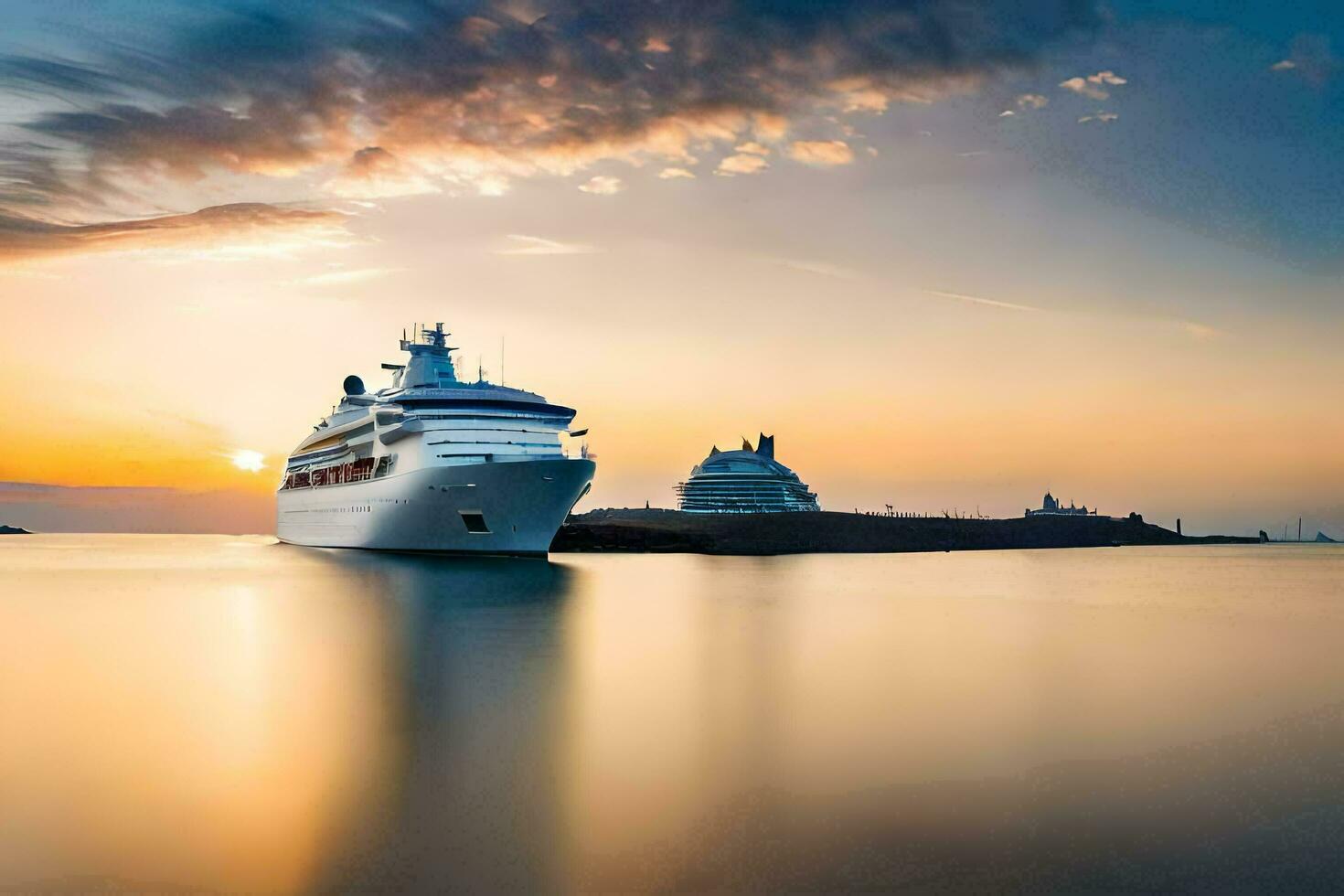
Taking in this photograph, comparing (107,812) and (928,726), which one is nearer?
(107,812)

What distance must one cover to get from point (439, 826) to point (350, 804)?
1.82 meters

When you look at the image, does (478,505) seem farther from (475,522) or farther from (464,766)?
(464,766)

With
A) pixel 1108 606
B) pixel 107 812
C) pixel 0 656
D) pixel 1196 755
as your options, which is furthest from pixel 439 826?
pixel 1108 606

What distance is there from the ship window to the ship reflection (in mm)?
26850

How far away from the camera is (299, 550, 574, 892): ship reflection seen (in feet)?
33.6

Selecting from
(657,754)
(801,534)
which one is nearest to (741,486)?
(801,534)

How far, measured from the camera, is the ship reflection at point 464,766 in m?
10.2

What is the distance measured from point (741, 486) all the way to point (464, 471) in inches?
3363

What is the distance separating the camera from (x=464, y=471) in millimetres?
60281

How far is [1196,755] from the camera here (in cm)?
1644

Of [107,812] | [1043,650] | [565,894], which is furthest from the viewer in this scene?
[1043,650]

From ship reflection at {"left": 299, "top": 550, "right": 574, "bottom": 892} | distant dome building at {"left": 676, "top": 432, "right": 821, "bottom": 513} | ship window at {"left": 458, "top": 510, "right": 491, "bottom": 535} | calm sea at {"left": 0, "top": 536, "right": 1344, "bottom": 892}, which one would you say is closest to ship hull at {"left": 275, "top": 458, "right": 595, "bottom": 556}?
ship window at {"left": 458, "top": 510, "right": 491, "bottom": 535}

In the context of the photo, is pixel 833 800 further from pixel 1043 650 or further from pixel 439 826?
pixel 1043 650

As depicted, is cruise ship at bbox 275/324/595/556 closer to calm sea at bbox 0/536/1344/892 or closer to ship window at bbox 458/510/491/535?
ship window at bbox 458/510/491/535
